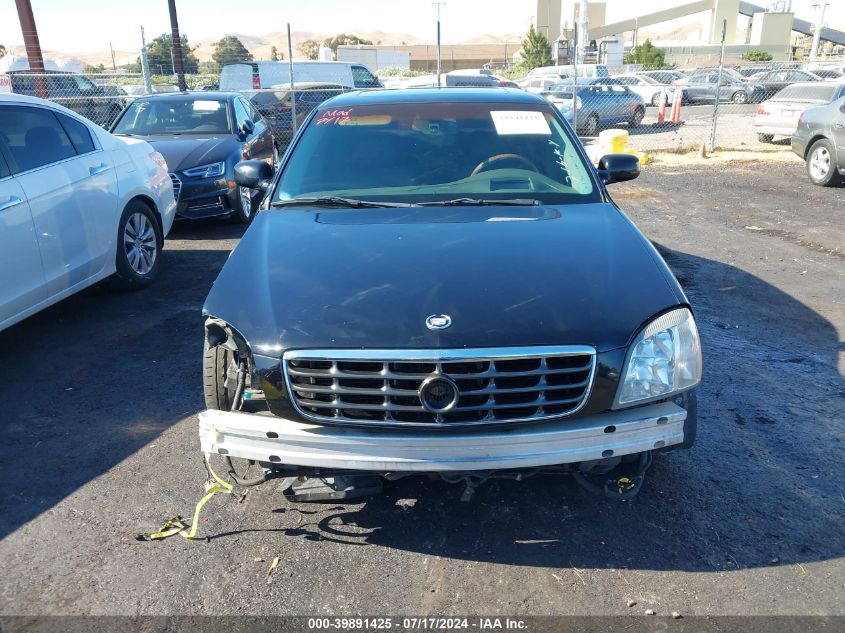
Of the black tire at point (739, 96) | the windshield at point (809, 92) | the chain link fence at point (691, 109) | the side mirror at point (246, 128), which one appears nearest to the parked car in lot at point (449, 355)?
the chain link fence at point (691, 109)

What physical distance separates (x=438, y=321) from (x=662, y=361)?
864mm

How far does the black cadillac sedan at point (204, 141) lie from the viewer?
8.19m

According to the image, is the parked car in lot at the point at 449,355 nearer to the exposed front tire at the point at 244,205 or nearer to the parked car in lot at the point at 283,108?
the exposed front tire at the point at 244,205

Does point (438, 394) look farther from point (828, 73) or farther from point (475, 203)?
point (828, 73)

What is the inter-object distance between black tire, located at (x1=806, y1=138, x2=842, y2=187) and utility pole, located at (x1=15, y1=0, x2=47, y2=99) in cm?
1591

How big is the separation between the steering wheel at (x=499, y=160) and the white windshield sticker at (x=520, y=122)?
8.1 inches

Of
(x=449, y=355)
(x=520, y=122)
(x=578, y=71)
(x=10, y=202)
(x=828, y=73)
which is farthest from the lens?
(x=578, y=71)

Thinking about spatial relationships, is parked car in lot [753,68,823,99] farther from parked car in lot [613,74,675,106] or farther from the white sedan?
the white sedan

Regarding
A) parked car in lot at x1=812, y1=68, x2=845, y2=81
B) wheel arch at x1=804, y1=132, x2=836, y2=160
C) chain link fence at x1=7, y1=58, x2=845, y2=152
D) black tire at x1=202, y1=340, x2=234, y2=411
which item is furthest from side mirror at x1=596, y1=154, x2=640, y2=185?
parked car in lot at x1=812, y1=68, x2=845, y2=81

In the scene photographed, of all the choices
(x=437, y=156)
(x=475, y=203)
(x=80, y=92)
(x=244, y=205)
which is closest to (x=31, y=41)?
(x=80, y=92)

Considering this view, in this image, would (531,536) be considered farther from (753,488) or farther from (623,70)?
(623,70)

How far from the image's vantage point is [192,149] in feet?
27.6

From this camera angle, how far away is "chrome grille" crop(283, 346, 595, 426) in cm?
253

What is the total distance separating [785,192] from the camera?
10812 millimetres
